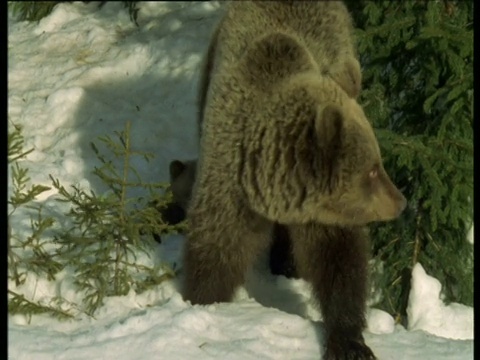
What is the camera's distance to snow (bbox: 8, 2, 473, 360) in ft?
14.7

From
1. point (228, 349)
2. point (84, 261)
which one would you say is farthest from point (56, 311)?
point (228, 349)

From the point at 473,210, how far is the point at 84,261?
8.60 feet

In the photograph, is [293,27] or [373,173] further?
[293,27]

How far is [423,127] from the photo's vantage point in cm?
610

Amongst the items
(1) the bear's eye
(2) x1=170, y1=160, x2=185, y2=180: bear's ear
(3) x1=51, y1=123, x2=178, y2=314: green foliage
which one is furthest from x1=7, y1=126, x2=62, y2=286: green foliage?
(1) the bear's eye

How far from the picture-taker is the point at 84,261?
5195 millimetres

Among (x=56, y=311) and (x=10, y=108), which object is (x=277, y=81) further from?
(x=10, y=108)

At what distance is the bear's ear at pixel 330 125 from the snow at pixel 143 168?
1044 mm

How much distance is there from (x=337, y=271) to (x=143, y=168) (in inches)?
92.7

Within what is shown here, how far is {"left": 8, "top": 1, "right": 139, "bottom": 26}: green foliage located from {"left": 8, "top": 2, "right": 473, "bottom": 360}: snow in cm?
10

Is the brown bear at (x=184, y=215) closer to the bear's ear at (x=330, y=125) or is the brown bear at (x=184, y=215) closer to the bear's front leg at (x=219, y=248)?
the bear's front leg at (x=219, y=248)

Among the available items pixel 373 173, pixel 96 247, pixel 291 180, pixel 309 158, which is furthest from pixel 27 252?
pixel 373 173

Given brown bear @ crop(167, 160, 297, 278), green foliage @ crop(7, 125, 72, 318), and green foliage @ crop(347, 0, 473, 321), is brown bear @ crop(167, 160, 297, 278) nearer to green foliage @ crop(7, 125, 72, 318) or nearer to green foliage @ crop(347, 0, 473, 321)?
green foliage @ crop(347, 0, 473, 321)

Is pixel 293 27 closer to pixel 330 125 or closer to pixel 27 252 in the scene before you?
pixel 330 125
